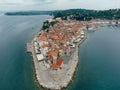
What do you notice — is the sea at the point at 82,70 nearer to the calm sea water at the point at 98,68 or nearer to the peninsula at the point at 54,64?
the calm sea water at the point at 98,68

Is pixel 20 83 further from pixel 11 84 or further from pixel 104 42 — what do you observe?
pixel 104 42

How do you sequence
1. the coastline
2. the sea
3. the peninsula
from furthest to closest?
the sea < the peninsula < the coastline

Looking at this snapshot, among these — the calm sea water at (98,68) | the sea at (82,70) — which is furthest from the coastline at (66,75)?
the calm sea water at (98,68)

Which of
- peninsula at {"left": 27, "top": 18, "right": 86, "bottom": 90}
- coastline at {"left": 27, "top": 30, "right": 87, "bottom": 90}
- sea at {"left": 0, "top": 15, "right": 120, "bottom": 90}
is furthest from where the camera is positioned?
sea at {"left": 0, "top": 15, "right": 120, "bottom": 90}

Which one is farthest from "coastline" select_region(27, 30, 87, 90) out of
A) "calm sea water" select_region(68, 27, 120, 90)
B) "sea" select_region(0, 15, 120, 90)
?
"calm sea water" select_region(68, 27, 120, 90)

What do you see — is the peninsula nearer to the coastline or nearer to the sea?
the coastline

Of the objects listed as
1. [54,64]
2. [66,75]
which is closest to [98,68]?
[66,75]

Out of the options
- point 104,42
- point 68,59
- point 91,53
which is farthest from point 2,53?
point 104,42

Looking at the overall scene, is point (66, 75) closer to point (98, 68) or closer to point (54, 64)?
point (54, 64)

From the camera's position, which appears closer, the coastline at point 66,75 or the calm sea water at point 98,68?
the coastline at point 66,75
